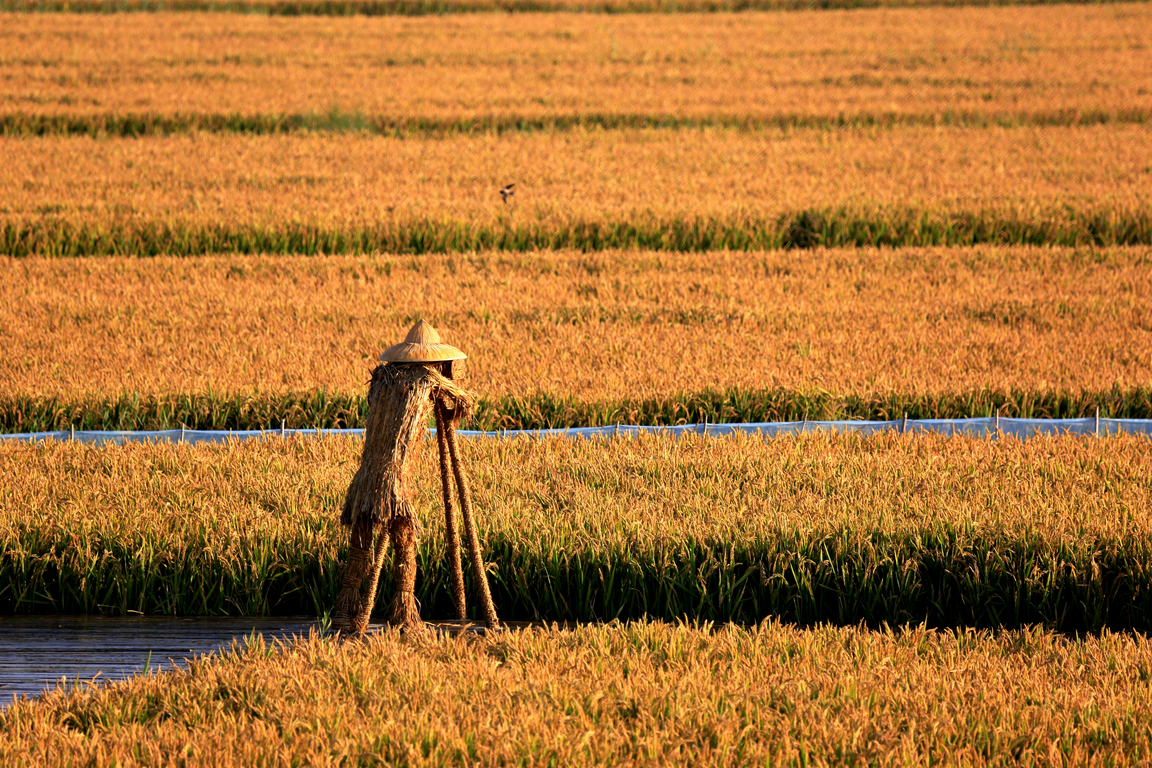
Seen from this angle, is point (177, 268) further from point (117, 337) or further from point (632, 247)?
point (632, 247)

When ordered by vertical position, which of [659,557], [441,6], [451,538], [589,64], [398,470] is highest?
[441,6]

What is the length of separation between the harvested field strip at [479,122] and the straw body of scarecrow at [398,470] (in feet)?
50.0

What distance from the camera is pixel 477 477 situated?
5844 millimetres

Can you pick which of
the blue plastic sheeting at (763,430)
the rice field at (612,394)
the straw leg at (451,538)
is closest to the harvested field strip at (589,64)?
the rice field at (612,394)

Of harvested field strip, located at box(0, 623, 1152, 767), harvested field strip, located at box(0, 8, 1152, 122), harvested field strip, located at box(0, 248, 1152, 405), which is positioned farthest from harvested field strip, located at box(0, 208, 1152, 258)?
harvested field strip, located at box(0, 623, 1152, 767)

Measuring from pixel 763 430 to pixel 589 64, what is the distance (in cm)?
1899

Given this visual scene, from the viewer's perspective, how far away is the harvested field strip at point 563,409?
7.43 metres

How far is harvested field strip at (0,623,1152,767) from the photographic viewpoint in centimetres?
319

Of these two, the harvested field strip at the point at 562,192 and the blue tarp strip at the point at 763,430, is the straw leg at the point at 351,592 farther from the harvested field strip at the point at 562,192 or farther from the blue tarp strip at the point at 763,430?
the harvested field strip at the point at 562,192

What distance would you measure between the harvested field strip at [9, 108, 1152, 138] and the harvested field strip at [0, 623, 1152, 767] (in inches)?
623

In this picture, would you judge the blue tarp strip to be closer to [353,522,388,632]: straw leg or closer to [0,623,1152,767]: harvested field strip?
[353,522,388,632]: straw leg

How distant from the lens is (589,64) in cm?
2469

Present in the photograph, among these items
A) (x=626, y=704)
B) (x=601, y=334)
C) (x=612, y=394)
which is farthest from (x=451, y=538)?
(x=601, y=334)

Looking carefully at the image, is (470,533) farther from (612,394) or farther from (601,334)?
(601,334)
